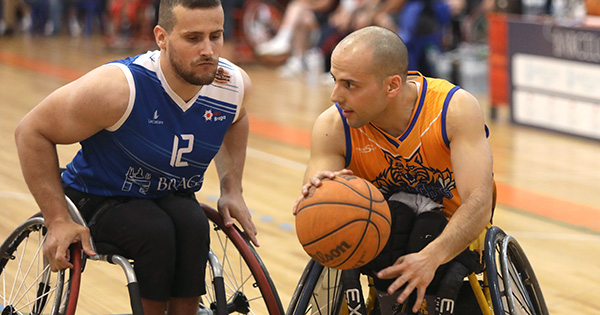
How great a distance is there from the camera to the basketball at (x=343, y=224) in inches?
90.4

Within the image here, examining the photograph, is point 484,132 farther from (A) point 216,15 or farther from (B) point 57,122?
(B) point 57,122

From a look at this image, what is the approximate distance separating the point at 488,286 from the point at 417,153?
45cm

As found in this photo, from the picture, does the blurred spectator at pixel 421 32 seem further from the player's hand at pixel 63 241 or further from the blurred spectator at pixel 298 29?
the player's hand at pixel 63 241

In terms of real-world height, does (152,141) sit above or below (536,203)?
above

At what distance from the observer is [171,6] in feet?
8.21

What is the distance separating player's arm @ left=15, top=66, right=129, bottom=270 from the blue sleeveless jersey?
0.06m

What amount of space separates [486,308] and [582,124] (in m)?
4.30

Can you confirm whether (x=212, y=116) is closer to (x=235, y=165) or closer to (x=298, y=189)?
(x=235, y=165)

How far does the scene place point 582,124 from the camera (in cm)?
642

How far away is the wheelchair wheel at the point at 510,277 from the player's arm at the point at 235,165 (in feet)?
2.71

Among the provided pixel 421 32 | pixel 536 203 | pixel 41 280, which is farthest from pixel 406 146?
pixel 421 32

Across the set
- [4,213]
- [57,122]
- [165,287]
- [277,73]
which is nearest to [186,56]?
[57,122]

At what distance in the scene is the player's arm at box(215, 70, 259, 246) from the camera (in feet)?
9.20

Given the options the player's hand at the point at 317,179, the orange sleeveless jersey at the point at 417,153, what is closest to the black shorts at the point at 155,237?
the player's hand at the point at 317,179
